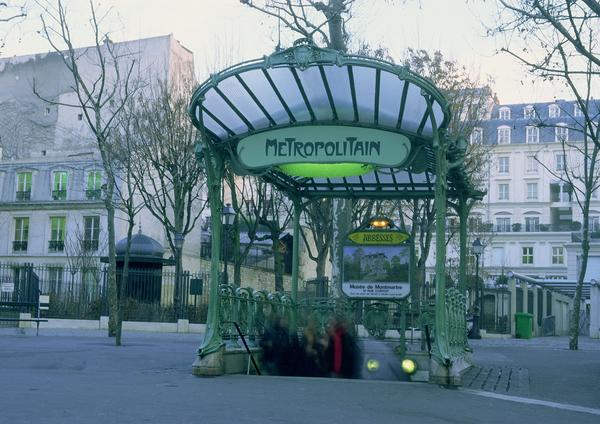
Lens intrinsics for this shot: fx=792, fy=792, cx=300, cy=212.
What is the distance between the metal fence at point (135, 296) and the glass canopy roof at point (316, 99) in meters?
22.7

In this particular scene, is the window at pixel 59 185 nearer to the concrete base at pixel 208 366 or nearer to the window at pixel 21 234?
the window at pixel 21 234

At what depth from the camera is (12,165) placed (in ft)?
170

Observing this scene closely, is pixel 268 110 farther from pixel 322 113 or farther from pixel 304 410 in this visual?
pixel 304 410

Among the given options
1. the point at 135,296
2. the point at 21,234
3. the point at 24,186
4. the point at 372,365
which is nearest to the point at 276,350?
the point at 372,365

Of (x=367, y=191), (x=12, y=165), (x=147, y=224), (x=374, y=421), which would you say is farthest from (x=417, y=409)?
(x=12, y=165)

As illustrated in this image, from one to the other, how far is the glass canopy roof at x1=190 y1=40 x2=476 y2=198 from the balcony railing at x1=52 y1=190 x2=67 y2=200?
39.9 m

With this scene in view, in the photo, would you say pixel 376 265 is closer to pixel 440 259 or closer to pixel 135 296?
pixel 440 259

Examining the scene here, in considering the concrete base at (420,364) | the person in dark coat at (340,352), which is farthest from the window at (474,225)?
the person in dark coat at (340,352)

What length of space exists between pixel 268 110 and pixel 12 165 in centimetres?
4420

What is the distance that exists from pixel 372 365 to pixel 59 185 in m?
40.8

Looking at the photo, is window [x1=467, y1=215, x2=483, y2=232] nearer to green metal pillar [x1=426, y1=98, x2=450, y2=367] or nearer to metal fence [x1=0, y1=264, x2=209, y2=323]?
metal fence [x1=0, y1=264, x2=209, y2=323]

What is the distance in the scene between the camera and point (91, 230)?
160 ft

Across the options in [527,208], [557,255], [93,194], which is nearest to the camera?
[93,194]

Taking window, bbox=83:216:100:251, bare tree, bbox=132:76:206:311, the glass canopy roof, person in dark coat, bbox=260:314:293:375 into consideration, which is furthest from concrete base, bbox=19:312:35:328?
the glass canopy roof
